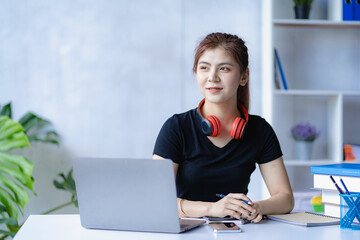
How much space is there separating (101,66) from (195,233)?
2.07 metres

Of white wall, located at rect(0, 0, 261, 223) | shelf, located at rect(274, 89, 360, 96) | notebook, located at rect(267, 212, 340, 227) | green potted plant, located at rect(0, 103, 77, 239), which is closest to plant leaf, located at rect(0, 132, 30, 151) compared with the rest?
green potted plant, located at rect(0, 103, 77, 239)

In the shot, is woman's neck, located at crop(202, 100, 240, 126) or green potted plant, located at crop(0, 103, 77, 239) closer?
woman's neck, located at crop(202, 100, 240, 126)

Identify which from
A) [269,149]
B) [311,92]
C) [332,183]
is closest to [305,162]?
[311,92]

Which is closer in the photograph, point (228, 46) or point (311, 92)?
point (228, 46)

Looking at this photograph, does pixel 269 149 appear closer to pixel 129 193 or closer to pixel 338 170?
pixel 338 170

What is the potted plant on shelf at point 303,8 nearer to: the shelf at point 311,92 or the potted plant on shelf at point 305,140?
the shelf at point 311,92

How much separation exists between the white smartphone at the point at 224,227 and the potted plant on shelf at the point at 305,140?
1.87m

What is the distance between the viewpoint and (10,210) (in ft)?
7.64

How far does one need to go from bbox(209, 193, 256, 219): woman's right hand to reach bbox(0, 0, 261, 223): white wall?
178cm

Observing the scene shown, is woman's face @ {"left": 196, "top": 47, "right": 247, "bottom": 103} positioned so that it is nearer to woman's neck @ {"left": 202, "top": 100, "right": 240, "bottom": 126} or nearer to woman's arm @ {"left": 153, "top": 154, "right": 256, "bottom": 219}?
woman's neck @ {"left": 202, "top": 100, "right": 240, "bottom": 126}

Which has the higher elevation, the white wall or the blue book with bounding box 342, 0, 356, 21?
the blue book with bounding box 342, 0, 356, 21

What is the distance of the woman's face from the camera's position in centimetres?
171

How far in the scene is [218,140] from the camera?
1.80 meters

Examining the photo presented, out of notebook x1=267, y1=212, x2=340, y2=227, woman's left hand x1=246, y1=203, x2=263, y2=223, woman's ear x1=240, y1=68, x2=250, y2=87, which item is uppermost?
woman's ear x1=240, y1=68, x2=250, y2=87
